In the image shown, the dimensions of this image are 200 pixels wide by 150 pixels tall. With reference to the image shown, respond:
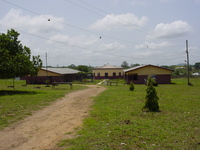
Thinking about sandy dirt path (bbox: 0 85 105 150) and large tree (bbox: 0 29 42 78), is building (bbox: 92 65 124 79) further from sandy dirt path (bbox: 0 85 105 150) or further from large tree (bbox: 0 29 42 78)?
sandy dirt path (bbox: 0 85 105 150)

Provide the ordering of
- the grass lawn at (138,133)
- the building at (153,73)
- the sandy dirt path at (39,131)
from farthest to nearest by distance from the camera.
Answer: the building at (153,73) < the sandy dirt path at (39,131) < the grass lawn at (138,133)

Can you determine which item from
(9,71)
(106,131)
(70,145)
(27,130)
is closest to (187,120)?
(106,131)

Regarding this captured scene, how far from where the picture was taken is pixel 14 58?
2269cm

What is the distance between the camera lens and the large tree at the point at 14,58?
21359 mm

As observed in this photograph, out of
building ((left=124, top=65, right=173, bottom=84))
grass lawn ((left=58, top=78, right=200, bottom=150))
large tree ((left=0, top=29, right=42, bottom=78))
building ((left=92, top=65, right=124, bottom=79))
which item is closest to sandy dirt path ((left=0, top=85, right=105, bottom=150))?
grass lawn ((left=58, top=78, right=200, bottom=150))

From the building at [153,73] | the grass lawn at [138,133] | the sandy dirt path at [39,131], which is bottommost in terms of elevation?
the sandy dirt path at [39,131]

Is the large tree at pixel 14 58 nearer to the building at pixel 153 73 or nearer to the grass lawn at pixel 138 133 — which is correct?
the grass lawn at pixel 138 133

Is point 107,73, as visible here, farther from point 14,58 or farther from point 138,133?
point 138,133

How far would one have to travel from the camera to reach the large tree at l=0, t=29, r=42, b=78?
2136 centimetres

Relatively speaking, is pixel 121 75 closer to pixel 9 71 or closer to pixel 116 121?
pixel 9 71

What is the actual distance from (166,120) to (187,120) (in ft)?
2.82

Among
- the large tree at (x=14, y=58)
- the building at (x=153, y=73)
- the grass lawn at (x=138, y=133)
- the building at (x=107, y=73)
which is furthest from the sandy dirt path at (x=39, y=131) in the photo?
the building at (x=107, y=73)

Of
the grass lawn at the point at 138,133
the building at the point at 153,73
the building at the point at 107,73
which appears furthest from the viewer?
the building at the point at 107,73

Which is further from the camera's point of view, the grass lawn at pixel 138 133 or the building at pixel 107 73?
the building at pixel 107 73
